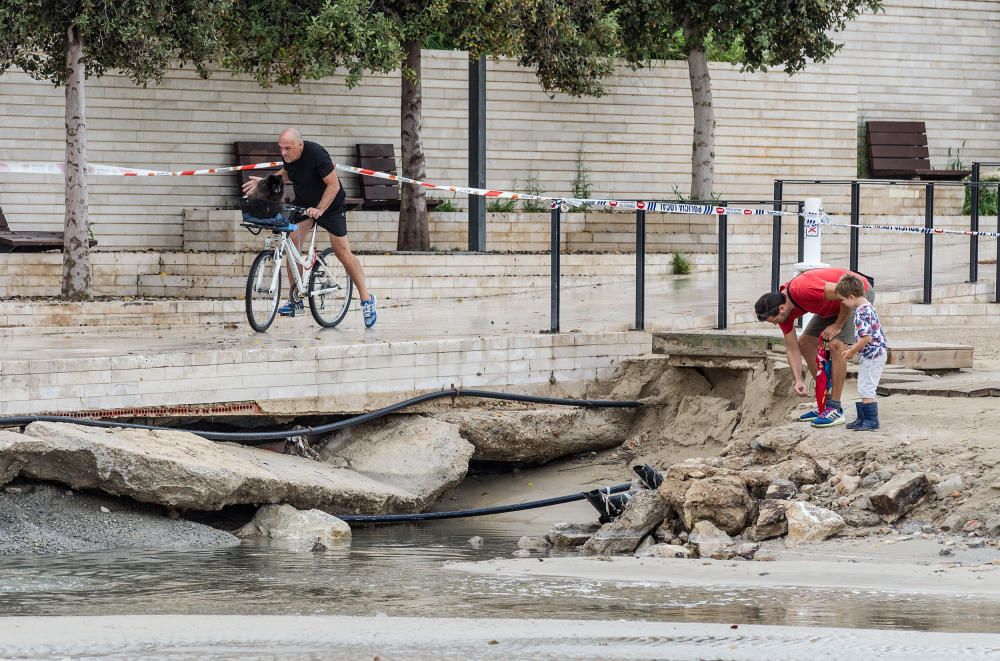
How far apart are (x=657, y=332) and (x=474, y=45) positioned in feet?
17.1

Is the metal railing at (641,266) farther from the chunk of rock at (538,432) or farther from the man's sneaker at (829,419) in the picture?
the man's sneaker at (829,419)

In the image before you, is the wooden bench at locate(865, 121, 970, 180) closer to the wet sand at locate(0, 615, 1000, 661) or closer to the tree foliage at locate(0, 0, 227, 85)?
the tree foliage at locate(0, 0, 227, 85)

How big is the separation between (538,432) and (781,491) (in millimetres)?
3136

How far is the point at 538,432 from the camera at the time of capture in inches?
427

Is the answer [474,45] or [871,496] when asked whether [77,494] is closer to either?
[871,496]

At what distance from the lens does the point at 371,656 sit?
505 centimetres

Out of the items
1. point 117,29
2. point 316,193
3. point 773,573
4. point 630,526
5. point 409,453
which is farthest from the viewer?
point 117,29

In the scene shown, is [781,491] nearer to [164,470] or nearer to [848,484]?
[848,484]

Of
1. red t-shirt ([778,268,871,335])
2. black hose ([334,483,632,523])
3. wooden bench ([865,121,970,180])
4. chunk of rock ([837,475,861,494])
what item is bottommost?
black hose ([334,483,632,523])

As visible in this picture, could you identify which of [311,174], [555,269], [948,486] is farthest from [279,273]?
[948,486]

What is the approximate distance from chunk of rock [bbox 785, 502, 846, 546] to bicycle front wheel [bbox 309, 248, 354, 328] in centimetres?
503

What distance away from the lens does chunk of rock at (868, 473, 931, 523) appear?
7.53 metres

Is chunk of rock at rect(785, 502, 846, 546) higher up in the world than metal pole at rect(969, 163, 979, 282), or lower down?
lower down

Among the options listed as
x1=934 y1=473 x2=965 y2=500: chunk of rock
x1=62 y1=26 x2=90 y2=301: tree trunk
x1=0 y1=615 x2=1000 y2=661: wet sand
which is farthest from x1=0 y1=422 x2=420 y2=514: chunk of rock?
x1=62 y1=26 x2=90 y2=301: tree trunk
